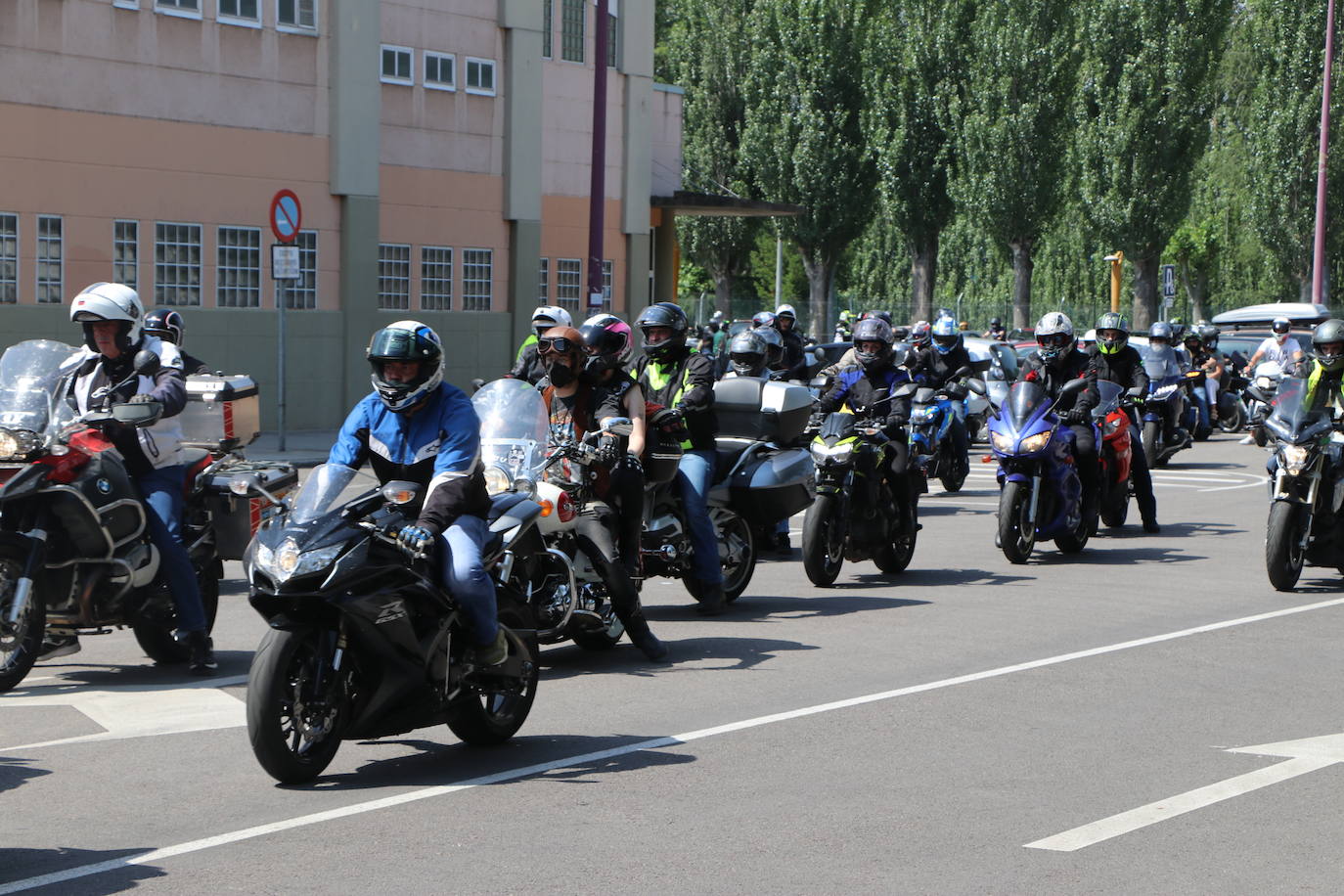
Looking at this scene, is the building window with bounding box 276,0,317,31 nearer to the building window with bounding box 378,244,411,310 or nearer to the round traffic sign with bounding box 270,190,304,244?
the building window with bounding box 378,244,411,310

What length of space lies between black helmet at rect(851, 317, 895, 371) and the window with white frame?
15853 millimetres

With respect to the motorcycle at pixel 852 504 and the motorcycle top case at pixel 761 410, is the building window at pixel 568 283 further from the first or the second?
the motorcycle top case at pixel 761 410

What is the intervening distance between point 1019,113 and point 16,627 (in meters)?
46.0

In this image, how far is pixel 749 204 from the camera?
36.6m

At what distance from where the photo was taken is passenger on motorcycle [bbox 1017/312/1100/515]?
1513 cm

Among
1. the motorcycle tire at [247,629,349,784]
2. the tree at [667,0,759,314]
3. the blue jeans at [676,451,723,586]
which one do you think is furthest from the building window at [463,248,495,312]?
the tree at [667,0,759,314]

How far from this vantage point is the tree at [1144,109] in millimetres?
49750

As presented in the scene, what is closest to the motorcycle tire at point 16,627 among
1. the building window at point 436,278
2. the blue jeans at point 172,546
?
the blue jeans at point 172,546

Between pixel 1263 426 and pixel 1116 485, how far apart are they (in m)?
2.92

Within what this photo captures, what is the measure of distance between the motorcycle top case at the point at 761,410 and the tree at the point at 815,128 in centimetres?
4339

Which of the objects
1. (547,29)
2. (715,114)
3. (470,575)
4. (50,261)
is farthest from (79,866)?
(715,114)

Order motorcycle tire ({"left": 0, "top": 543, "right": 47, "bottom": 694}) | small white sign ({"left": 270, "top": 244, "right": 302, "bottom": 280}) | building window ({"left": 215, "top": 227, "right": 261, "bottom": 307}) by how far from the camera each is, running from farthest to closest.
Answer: building window ({"left": 215, "top": 227, "right": 261, "bottom": 307}) → small white sign ({"left": 270, "top": 244, "right": 302, "bottom": 280}) → motorcycle tire ({"left": 0, "top": 543, "right": 47, "bottom": 694})

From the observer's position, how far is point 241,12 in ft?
88.5

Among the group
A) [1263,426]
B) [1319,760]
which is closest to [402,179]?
[1263,426]
